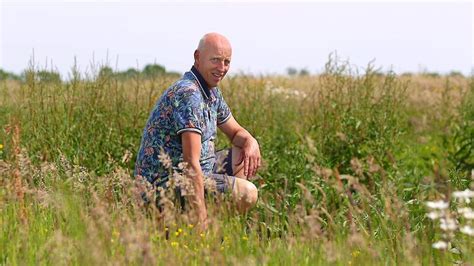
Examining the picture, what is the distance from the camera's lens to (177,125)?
4922 mm

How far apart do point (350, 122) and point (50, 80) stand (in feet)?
8.82

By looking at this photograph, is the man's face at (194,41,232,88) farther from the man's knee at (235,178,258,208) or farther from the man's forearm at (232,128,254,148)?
the man's knee at (235,178,258,208)

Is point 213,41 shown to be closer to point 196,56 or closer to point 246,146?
point 196,56

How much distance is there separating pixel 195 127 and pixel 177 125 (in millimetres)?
114

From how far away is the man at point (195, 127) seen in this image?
4.89 metres

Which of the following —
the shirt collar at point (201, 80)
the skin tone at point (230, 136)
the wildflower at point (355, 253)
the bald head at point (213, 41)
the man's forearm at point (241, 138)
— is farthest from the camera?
the man's forearm at point (241, 138)

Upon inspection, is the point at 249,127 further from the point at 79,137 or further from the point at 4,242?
the point at 4,242

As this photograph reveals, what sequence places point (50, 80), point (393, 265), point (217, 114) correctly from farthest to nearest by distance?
1. point (50, 80)
2. point (217, 114)
3. point (393, 265)

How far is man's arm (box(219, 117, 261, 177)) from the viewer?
5320 mm

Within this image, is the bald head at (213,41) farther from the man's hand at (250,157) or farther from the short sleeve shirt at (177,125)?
the man's hand at (250,157)

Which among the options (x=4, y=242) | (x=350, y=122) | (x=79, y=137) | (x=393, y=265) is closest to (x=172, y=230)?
(x=4, y=242)

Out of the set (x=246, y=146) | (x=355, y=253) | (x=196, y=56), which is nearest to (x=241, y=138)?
(x=246, y=146)

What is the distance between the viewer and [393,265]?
3.77 m

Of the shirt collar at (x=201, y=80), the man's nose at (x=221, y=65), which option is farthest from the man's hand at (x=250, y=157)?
the man's nose at (x=221, y=65)
